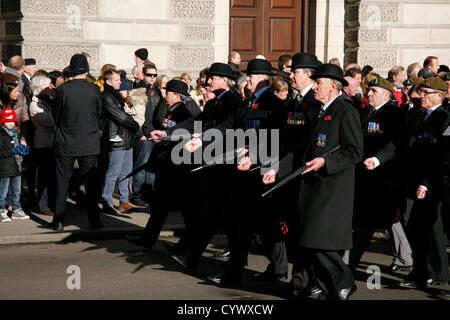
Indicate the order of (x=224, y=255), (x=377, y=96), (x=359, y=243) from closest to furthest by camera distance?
(x=359, y=243)
(x=377, y=96)
(x=224, y=255)

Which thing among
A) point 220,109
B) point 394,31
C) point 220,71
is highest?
point 394,31

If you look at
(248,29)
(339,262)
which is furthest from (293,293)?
(248,29)

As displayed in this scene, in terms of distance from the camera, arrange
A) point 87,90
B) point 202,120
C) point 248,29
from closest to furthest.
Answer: point 202,120
point 87,90
point 248,29

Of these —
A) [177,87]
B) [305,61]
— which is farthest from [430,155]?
[177,87]

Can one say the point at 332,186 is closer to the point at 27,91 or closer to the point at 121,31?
the point at 27,91

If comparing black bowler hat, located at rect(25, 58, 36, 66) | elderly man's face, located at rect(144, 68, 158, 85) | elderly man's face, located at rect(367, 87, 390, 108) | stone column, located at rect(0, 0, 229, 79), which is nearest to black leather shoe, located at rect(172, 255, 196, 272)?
elderly man's face, located at rect(367, 87, 390, 108)

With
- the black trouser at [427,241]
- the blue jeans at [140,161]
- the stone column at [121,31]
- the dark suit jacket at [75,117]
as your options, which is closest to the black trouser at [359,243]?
the black trouser at [427,241]

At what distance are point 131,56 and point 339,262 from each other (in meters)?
8.81

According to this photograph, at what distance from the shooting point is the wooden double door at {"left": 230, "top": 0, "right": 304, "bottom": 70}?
616 inches

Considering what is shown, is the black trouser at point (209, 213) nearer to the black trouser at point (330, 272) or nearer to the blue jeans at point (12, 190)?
the black trouser at point (330, 272)

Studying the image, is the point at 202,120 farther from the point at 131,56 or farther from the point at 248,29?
the point at 248,29

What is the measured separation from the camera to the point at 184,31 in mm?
14586

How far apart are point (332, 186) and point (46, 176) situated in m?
5.34

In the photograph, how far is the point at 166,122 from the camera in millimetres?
8688
